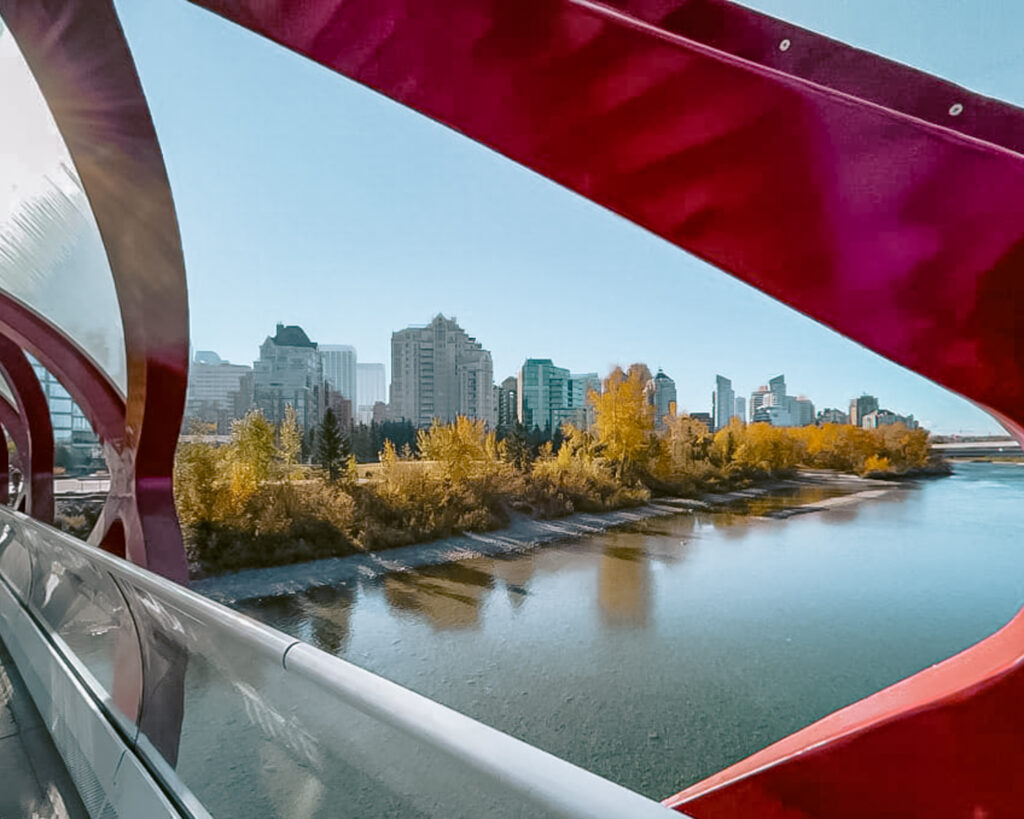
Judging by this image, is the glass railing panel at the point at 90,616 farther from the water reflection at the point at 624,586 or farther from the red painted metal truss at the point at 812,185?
the water reflection at the point at 624,586

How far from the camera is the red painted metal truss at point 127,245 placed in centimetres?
341

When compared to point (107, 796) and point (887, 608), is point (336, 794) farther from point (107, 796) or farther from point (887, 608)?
point (887, 608)

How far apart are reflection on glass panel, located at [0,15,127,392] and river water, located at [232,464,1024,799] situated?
688 cm

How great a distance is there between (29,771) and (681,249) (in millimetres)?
2594

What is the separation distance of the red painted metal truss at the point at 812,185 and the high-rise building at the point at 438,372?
56732 millimetres

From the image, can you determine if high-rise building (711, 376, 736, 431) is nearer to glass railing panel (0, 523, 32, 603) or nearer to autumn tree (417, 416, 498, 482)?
autumn tree (417, 416, 498, 482)

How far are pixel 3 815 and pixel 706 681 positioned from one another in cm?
1021

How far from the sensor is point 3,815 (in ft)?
5.23

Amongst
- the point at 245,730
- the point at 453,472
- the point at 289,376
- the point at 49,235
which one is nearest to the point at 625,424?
the point at 453,472

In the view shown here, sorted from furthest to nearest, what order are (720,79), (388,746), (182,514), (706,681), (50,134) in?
(182,514)
(706,681)
(50,134)
(720,79)
(388,746)

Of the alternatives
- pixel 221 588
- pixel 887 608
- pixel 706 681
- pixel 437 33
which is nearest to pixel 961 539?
pixel 887 608

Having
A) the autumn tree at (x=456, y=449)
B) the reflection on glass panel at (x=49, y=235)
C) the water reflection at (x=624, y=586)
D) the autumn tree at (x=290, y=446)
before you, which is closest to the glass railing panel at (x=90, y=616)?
the reflection on glass panel at (x=49, y=235)

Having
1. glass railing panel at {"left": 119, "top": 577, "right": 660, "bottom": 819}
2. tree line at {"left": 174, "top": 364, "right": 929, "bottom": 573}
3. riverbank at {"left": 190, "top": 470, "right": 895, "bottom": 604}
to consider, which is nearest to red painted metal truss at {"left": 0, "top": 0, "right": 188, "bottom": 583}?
riverbank at {"left": 190, "top": 470, "right": 895, "bottom": 604}

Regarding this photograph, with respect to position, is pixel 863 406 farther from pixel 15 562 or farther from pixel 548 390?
pixel 548 390
